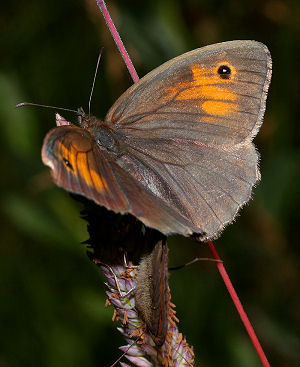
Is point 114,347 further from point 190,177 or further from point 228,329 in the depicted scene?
point 190,177

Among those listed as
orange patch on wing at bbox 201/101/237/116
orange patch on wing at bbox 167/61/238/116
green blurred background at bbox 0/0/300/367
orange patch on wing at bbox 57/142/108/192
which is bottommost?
green blurred background at bbox 0/0/300/367

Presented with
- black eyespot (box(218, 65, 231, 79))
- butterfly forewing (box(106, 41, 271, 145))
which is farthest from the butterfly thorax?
black eyespot (box(218, 65, 231, 79))

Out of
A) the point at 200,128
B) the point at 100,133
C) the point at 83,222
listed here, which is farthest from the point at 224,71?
the point at 83,222

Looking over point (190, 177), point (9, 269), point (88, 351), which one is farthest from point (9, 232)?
point (190, 177)

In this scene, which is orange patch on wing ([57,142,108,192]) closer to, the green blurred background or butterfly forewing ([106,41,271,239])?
butterfly forewing ([106,41,271,239])

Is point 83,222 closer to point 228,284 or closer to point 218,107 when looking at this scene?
point 218,107

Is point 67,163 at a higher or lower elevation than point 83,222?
higher

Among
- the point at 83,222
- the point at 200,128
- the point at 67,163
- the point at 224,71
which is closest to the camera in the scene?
the point at 67,163
